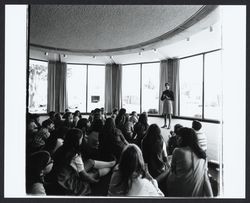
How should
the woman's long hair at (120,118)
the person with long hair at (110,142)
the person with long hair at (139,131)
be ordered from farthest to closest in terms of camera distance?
the woman's long hair at (120,118) < the person with long hair at (139,131) < the person with long hair at (110,142)

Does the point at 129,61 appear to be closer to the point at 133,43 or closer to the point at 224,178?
the point at 133,43

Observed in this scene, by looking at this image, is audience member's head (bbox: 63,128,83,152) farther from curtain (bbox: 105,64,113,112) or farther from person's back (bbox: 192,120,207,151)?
curtain (bbox: 105,64,113,112)

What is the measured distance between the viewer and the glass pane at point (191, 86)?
273 centimetres

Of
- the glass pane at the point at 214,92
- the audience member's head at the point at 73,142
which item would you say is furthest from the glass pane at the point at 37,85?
the glass pane at the point at 214,92

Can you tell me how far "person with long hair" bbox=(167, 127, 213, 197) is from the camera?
4.85 feet

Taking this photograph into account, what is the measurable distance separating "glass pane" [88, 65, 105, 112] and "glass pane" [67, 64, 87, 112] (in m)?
0.11

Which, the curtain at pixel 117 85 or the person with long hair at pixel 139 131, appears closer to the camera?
the person with long hair at pixel 139 131

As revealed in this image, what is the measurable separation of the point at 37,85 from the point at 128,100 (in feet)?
4.72

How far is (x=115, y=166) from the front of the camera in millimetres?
1690

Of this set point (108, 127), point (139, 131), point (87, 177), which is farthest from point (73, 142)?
point (139, 131)

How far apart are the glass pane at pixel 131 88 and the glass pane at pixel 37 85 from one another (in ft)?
4.17

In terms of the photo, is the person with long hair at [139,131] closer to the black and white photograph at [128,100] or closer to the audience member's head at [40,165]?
the black and white photograph at [128,100]

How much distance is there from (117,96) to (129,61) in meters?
0.82

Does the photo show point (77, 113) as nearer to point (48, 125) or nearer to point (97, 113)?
point (97, 113)
